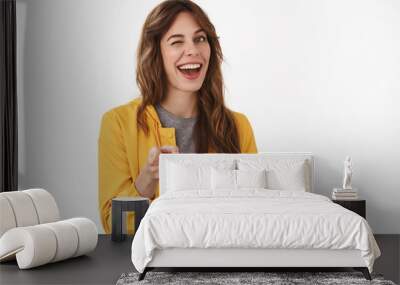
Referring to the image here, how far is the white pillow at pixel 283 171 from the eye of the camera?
Result: 22.1 feet

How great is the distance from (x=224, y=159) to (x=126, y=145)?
3.38 feet

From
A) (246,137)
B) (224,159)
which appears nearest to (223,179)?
(224,159)

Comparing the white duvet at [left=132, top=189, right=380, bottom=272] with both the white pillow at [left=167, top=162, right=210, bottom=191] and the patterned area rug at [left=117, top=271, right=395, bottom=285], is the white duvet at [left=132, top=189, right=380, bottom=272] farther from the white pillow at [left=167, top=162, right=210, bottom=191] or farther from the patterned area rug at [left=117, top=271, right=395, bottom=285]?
the white pillow at [left=167, top=162, right=210, bottom=191]

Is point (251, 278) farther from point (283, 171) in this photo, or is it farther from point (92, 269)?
point (283, 171)

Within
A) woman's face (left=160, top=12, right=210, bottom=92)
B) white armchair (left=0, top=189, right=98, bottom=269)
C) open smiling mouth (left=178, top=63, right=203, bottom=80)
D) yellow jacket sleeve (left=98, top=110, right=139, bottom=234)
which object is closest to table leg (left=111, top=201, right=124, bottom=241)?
yellow jacket sleeve (left=98, top=110, right=139, bottom=234)

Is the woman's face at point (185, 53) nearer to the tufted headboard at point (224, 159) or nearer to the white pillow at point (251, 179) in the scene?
the tufted headboard at point (224, 159)

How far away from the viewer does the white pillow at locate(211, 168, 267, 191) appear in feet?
21.6

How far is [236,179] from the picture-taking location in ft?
21.8

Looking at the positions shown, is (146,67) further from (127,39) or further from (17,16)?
(17,16)

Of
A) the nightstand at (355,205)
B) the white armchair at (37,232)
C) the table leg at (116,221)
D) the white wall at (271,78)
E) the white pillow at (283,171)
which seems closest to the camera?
the white armchair at (37,232)

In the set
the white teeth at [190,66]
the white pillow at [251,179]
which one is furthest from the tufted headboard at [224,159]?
the white teeth at [190,66]

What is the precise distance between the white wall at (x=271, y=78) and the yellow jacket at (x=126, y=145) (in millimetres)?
89

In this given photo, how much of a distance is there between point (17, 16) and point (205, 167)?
2604 millimetres

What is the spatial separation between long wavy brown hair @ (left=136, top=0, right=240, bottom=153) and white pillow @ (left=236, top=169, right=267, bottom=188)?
0.69m
